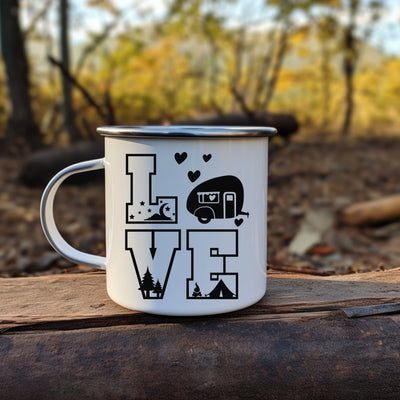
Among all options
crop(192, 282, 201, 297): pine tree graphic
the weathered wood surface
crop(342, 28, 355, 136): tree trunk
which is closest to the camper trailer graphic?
crop(192, 282, 201, 297): pine tree graphic

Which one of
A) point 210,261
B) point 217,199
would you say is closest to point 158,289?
point 210,261

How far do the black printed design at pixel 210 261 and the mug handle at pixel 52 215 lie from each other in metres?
0.28

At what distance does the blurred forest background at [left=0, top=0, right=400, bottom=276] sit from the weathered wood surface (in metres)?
0.47

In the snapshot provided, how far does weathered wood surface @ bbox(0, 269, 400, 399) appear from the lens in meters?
1.13

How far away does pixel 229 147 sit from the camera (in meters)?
1.09

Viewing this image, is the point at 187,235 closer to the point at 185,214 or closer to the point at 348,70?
the point at 185,214

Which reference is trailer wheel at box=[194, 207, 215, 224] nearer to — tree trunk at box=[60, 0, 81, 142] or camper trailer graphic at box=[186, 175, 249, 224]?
camper trailer graphic at box=[186, 175, 249, 224]

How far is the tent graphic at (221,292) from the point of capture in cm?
113

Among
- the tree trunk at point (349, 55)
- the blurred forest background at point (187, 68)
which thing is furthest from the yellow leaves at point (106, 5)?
the tree trunk at point (349, 55)

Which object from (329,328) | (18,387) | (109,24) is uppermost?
(109,24)

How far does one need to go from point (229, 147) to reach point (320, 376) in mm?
540

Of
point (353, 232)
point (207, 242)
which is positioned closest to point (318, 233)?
point (353, 232)

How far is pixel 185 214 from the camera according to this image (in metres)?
1.09

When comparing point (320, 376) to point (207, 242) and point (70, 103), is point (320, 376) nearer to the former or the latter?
point (207, 242)
